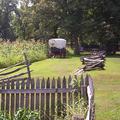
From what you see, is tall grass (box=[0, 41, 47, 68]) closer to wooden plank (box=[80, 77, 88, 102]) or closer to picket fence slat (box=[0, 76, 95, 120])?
picket fence slat (box=[0, 76, 95, 120])

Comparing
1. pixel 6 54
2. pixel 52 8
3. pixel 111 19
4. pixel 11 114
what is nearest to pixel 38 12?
pixel 52 8

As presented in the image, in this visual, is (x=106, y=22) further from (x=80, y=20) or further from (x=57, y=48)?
(x=57, y=48)

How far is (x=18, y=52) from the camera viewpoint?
2975 centimetres

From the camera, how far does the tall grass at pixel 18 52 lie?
86.6 feet

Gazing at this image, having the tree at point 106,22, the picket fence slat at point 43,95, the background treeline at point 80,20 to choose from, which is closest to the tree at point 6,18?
the background treeline at point 80,20

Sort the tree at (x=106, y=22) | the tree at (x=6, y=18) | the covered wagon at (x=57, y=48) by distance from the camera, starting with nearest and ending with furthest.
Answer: the covered wagon at (x=57, y=48) < the tree at (x=106, y=22) < the tree at (x=6, y=18)

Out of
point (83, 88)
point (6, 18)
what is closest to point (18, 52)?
point (83, 88)

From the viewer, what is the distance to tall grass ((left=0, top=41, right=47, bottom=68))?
26400 mm

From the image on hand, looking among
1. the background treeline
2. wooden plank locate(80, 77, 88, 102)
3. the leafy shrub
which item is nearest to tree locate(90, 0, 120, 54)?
the background treeline

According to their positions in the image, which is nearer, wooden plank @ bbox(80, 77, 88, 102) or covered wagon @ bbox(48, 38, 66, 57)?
wooden plank @ bbox(80, 77, 88, 102)

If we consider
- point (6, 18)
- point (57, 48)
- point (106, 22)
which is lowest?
point (57, 48)

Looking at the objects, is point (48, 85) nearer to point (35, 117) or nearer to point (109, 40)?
point (35, 117)

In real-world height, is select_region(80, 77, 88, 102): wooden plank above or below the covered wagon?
above

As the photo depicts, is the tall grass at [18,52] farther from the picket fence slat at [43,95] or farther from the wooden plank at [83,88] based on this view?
the wooden plank at [83,88]
